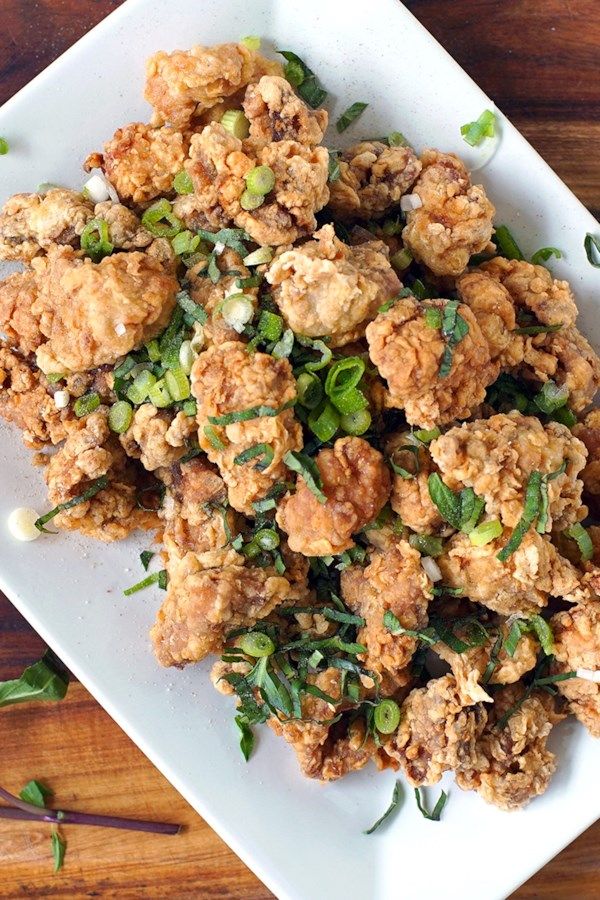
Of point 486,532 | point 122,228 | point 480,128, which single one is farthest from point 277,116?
point 486,532

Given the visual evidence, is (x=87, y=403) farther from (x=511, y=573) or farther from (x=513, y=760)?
(x=513, y=760)

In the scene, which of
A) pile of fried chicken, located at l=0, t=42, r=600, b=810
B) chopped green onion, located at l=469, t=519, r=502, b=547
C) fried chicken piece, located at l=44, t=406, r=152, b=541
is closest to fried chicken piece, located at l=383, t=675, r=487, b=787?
pile of fried chicken, located at l=0, t=42, r=600, b=810

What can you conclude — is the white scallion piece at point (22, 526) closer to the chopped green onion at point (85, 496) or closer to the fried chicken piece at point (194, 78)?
the chopped green onion at point (85, 496)

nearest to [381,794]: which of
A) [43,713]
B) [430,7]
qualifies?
[43,713]

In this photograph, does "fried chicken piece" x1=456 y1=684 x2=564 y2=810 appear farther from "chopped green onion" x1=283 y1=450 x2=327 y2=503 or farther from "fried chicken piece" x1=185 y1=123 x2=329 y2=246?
"fried chicken piece" x1=185 y1=123 x2=329 y2=246

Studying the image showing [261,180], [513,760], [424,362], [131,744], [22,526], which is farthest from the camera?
[131,744]
